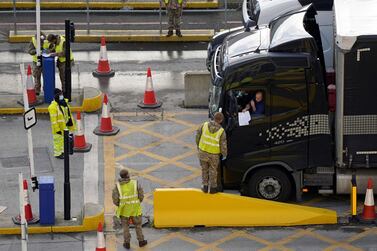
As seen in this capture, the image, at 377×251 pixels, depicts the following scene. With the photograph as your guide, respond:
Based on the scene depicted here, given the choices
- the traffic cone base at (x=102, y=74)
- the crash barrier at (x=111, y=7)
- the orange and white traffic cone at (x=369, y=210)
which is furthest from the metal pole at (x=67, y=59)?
the crash barrier at (x=111, y=7)

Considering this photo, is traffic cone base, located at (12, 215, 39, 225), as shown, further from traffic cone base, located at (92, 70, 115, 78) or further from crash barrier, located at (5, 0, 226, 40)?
crash barrier, located at (5, 0, 226, 40)

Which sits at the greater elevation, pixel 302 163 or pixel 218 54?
pixel 218 54

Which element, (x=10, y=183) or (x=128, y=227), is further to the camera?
(x=10, y=183)

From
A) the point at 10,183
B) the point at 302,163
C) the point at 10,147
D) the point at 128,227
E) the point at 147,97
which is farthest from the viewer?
the point at 147,97

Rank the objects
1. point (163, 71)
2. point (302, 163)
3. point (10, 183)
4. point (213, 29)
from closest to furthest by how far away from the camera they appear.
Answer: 1. point (302, 163)
2. point (10, 183)
3. point (163, 71)
4. point (213, 29)

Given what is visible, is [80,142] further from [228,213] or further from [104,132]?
[228,213]

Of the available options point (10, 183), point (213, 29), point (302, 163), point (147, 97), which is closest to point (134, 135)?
point (147, 97)

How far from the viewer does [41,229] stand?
1906 cm

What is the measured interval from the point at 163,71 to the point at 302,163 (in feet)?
27.8

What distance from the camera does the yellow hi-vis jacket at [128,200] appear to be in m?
18.2

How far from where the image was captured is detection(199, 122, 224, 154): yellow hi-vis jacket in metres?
19.5

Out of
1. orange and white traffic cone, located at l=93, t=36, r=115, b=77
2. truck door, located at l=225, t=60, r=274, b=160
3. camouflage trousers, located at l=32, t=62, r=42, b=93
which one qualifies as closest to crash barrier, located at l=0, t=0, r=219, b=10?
orange and white traffic cone, located at l=93, t=36, r=115, b=77

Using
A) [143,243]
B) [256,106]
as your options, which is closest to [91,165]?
[143,243]

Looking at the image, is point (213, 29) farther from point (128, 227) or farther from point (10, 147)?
point (128, 227)
